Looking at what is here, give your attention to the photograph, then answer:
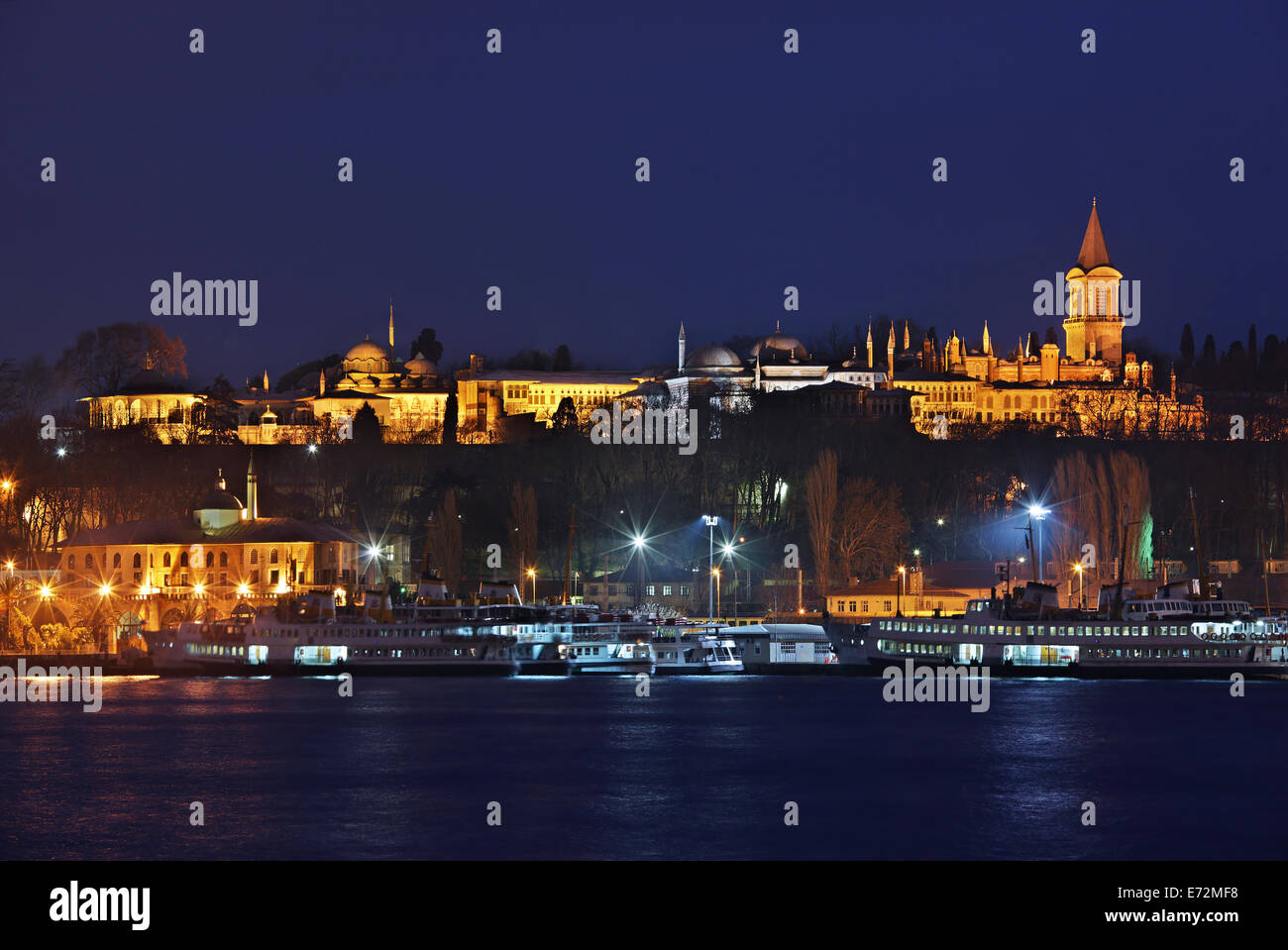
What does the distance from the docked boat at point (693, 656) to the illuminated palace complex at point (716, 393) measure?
235 feet

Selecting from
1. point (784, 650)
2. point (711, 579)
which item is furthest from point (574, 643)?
point (711, 579)

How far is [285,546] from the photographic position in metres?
101

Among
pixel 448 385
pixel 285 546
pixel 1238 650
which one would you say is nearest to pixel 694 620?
pixel 285 546

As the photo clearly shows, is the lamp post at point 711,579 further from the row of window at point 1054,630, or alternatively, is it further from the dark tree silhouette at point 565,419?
the dark tree silhouette at point 565,419

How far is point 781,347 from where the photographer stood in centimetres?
19225

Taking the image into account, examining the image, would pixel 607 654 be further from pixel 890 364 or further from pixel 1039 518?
pixel 890 364

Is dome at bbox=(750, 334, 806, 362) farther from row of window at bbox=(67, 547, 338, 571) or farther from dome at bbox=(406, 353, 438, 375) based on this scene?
row of window at bbox=(67, 547, 338, 571)

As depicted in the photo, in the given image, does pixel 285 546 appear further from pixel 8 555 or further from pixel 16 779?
pixel 16 779

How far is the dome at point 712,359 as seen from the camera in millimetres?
183250

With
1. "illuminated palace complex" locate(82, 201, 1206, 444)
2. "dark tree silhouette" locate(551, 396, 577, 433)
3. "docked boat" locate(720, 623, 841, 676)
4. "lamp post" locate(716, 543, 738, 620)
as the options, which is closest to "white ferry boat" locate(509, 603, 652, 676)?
"docked boat" locate(720, 623, 841, 676)
